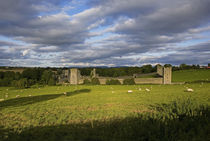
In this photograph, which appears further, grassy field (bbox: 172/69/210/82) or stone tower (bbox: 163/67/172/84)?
grassy field (bbox: 172/69/210/82)

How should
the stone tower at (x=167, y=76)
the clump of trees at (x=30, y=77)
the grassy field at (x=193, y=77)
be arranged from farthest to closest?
the clump of trees at (x=30, y=77), the grassy field at (x=193, y=77), the stone tower at (x=167, y=76)

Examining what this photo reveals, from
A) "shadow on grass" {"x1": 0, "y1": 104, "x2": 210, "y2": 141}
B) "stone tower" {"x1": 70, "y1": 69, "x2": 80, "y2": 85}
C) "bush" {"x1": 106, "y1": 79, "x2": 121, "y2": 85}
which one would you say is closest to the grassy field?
"bush" {"x1": 106, "y1": 79, "x2": 121, "y2": 85}

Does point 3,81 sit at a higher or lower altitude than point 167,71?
lower

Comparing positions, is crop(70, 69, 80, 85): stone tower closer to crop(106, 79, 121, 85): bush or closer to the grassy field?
crop(106, 79, 121, 85): bush

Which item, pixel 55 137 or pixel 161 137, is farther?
pixel 55 137

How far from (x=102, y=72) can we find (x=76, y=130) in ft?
326

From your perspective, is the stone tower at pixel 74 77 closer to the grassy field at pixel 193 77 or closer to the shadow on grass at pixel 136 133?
the grassy field at pixel 193 77

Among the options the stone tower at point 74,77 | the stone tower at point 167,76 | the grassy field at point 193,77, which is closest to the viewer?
the stone tower at point 167,76

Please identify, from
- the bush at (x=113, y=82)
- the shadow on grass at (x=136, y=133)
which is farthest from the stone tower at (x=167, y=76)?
the shadow on grass at (x=136, y=133)

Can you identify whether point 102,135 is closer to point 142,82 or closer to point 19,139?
point 19,139

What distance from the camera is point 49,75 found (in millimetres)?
69000

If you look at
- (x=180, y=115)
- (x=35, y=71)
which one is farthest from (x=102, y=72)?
(x=180, y=115)

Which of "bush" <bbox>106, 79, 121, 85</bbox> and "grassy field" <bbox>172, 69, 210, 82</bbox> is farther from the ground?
"grassy field" <bbox>172, 69, 210, 82</bbox>

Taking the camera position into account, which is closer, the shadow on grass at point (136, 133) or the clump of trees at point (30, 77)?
the shadow on grass at point (136, 133)
